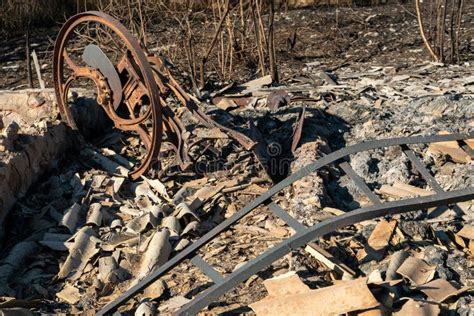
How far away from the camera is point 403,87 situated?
7.86 m

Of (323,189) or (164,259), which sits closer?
(164,259)

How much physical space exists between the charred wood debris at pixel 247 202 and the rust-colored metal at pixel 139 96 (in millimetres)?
26

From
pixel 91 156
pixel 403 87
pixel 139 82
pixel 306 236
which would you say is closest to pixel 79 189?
pixel 91 156

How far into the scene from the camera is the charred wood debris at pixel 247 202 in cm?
441

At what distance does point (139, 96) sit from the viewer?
6184 millimetres

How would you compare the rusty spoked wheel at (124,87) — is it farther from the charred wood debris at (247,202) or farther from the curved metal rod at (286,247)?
the curved metal rod at (286,247)

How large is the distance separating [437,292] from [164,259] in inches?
68.1

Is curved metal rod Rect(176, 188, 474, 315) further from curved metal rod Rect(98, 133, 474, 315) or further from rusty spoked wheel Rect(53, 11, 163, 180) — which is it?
rusty spoked wheel Rect(53, 11, 163, 180)

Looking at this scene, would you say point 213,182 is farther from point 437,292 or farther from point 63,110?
point 437,292

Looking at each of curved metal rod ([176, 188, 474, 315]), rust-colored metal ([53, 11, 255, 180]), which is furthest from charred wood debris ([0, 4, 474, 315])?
curved metal rod ([176, 188, 474, 315])

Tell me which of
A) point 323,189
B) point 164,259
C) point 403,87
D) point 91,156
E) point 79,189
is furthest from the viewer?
point 403,87

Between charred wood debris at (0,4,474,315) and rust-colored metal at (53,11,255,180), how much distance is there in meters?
0.03

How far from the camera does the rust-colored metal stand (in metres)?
5.83

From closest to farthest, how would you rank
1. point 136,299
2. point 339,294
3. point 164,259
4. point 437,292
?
point 339,294 < point 437,292 < point 136,299 < point 164,259
